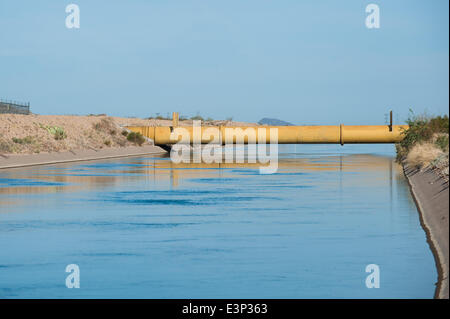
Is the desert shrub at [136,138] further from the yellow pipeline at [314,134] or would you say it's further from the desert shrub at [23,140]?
the desert shrub at [23,140]

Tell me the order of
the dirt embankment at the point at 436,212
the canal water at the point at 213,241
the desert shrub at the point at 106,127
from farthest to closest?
1. the desert shrub at the point at 106,127
2. the dirt embankment at the point at 436,212
3. the canal water at the point at 213,241

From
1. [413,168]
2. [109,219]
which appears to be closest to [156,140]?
[413,168]

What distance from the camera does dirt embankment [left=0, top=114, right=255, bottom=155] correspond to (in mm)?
67375

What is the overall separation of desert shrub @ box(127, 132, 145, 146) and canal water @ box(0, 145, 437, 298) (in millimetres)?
47825

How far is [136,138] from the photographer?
3135 inches

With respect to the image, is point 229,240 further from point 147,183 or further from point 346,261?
point 147,183

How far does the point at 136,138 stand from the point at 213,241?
63458 mm

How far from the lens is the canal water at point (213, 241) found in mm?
12266

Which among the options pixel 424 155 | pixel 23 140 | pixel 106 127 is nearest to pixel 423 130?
pixel 424 155

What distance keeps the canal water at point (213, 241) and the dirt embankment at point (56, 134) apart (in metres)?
35.4

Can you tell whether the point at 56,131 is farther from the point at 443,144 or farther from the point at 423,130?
the point at 443,144

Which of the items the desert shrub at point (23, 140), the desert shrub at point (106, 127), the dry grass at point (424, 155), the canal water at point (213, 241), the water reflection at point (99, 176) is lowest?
the canal water at point (213, 241)

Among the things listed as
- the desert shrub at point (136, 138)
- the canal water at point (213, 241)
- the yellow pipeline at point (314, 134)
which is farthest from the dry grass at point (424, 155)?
the desert shrub at point (136, 138)
